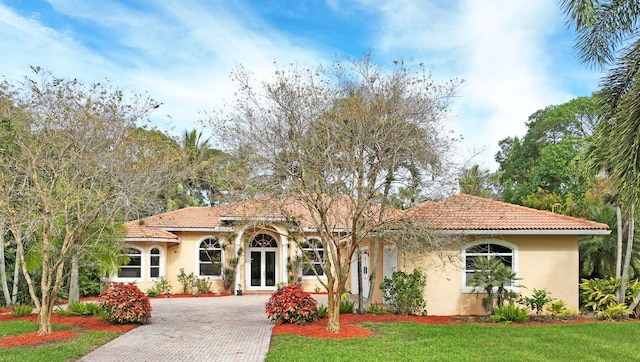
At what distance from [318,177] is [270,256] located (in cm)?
1437

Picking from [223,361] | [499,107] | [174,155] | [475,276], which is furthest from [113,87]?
[499,107]

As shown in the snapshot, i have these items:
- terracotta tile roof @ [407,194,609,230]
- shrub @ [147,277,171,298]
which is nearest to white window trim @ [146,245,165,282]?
shrub @ [147,277,171,298]

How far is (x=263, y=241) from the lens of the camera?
27172mm

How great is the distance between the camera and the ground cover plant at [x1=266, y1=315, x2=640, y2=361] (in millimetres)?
10891

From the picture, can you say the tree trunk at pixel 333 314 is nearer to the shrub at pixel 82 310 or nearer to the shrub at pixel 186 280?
the shrub at pixel 82 310

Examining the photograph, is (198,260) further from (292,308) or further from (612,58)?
(612,58)

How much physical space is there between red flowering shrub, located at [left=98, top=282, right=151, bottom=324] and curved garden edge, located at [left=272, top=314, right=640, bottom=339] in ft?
12.7

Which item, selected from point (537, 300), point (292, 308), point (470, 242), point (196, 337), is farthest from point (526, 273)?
point (196, 337)

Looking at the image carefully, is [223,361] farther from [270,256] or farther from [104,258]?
[270,256]

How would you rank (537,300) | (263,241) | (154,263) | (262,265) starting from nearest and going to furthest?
(537,300), (154,263), (262,265), (263,241)

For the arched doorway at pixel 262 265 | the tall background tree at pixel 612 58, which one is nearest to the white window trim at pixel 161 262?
the arched doorway at pixel 262 265

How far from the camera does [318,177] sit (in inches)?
531

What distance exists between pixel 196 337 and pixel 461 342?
21.0ft

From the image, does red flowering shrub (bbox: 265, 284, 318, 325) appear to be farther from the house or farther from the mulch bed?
the mulch bed
